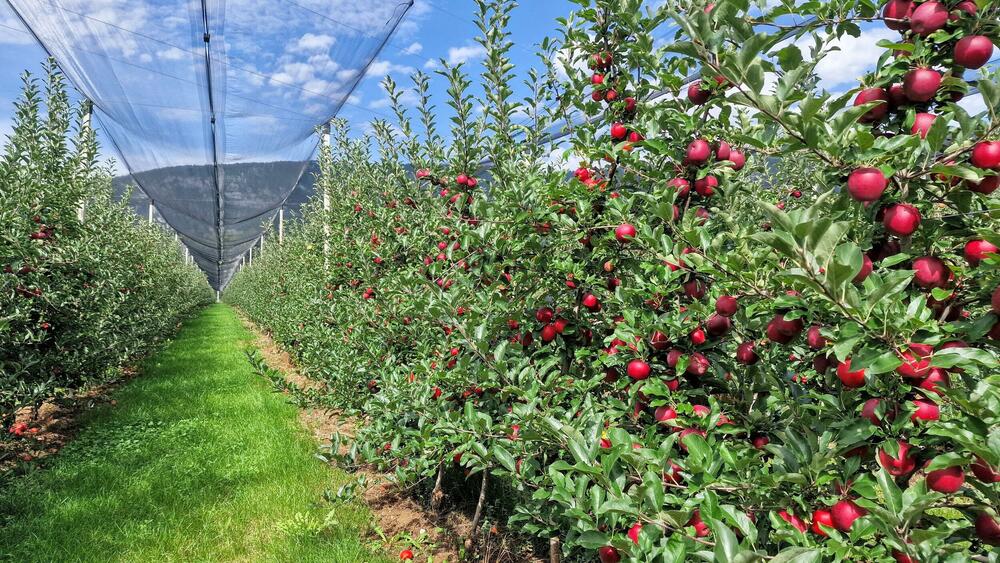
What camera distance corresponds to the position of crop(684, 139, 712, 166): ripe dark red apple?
1.41m

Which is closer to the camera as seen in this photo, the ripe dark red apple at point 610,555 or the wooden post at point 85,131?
the ripe dark red apple at point 610,555

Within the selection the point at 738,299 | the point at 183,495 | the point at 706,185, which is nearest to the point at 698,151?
the point at 706,185

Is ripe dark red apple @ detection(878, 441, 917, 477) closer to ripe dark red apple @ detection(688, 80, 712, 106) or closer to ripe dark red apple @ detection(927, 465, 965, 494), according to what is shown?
ripe dark red apple @ detection(927, 465, 965, 494)

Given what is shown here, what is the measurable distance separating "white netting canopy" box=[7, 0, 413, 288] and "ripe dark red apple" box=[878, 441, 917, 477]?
6165mm

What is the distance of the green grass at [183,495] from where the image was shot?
2.63m

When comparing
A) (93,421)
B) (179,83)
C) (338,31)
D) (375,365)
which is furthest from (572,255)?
(179,83)

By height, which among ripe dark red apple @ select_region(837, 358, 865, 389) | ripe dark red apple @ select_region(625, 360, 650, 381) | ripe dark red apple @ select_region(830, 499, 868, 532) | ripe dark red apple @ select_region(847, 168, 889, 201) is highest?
ripe dark red apple @ select_region(847, 168, 889, 201)

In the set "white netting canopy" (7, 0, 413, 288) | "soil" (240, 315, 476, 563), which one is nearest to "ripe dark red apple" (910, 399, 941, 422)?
"soil" (240, 315, 476, 563)

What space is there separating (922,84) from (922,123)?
0.07m

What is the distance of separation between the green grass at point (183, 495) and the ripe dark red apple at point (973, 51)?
9.23 ft

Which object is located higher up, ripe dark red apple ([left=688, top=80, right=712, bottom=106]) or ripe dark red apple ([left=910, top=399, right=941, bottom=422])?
ripe dark red apple ([left=688, top=80, right=712, bottom=106])

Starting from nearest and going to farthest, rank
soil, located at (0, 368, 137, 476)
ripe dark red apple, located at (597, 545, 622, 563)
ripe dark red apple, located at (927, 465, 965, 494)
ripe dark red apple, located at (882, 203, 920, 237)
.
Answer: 1. ripe dark red apple, located at (927, 465, 965, 494)
2. ripe dark red apple, located at (882, 203, 920, 237)
3. ripe dark red apple, located at (597, 545, 622, 563)
4. soil, located at (0, 368, 137, 476)

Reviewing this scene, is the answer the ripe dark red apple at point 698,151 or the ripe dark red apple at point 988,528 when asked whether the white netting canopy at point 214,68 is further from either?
the ripe dark red apple at point 988,528

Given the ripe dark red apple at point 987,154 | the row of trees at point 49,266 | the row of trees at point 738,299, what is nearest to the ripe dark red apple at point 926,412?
the row of trees at point 738,299
